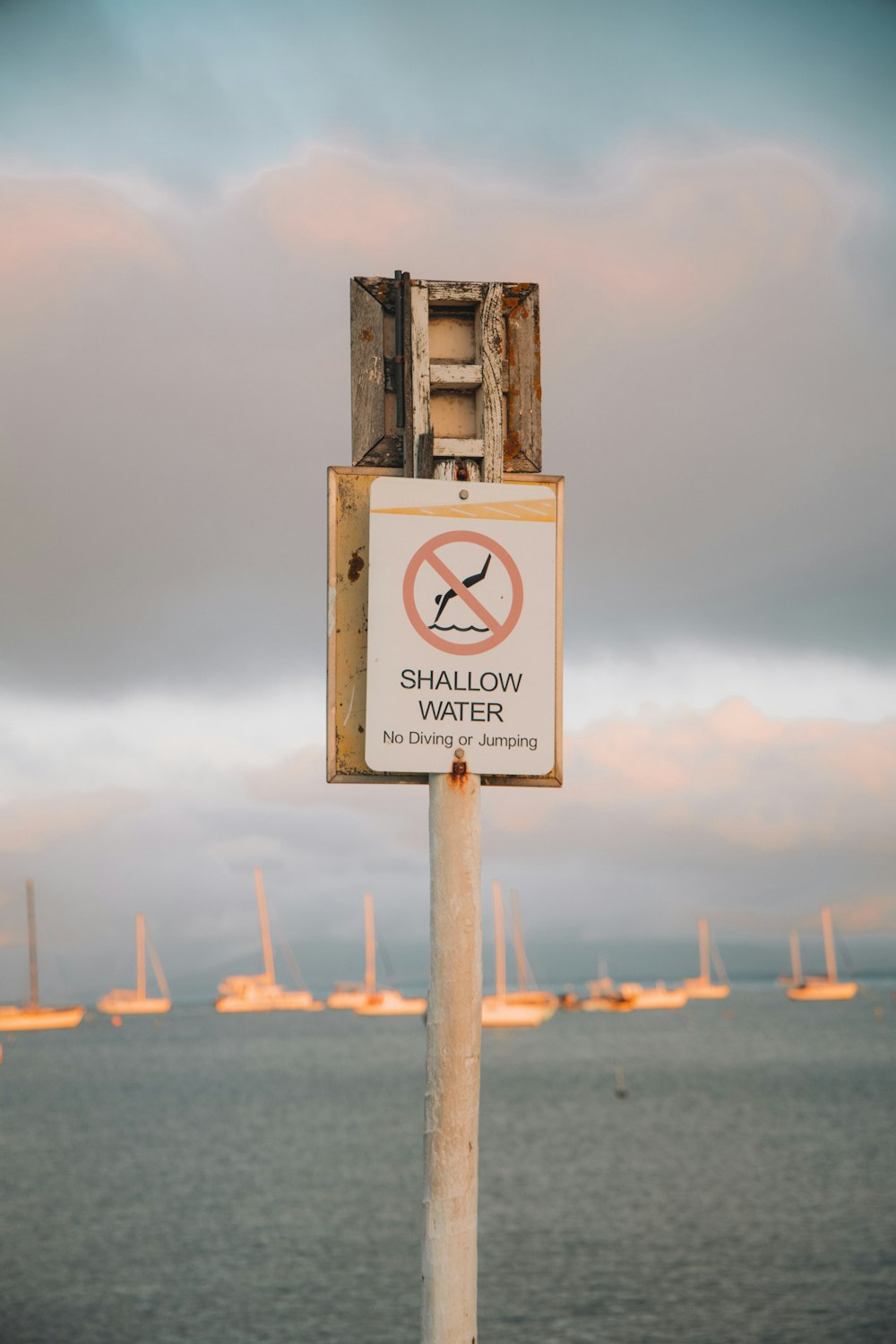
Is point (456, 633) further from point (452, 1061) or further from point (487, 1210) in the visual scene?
point (487, 1210)

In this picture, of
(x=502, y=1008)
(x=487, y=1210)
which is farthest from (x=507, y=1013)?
(x=487, y=1210)

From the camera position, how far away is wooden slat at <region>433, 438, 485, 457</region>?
157 inches

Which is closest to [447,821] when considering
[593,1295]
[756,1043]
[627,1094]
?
[593,1295]

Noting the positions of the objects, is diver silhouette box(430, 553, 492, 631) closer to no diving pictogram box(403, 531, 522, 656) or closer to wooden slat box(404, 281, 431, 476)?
no diving pictogram box(403, 531, 522, 656)

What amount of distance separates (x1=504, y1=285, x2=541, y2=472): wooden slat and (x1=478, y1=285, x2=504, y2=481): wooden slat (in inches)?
2.8

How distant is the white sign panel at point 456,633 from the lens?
12.7 ft

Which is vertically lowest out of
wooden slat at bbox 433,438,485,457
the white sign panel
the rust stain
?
the white sign panel

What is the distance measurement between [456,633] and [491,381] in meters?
0.80

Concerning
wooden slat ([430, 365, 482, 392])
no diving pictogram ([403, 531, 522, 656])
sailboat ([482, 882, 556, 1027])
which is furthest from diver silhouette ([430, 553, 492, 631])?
sailboat ([482, 882, 556, 1027])

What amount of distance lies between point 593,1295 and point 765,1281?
6414mm

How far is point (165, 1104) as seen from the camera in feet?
342

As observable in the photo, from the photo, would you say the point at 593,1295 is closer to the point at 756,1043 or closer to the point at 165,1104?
the point at 165,1104

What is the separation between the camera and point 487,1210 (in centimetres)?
5469

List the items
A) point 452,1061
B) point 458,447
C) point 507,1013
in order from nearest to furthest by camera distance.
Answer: point 452,1061, point 458,447, point 507,1013
